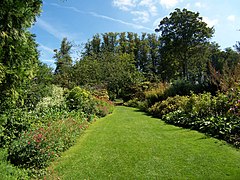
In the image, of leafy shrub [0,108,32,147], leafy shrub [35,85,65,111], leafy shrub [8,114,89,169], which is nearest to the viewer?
leafy shrub [8,114,89,169]

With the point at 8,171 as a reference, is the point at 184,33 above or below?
above

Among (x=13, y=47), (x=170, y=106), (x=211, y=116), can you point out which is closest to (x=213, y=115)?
(x=211, y=116)

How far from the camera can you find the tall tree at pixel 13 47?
4188 mm

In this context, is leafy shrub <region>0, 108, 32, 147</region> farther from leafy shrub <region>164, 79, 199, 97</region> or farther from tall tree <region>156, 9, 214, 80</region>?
tall tree <region>156, 9, 214, 80</region>

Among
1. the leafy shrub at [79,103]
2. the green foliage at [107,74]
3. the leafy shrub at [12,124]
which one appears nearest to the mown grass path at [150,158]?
the leafy shrub at [12,124]

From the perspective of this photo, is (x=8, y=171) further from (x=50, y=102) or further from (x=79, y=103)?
(x=79, y=103)

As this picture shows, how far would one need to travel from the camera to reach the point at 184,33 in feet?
90.6

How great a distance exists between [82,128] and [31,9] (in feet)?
15.1

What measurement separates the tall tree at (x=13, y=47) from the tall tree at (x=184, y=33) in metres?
24.0

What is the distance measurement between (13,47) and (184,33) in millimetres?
26675

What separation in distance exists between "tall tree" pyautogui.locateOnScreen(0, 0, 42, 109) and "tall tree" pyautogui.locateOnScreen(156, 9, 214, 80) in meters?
Answer: 24.0

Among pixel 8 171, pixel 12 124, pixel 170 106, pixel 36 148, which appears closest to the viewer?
pixel 8 171

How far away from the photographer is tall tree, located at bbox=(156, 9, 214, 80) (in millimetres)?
27156

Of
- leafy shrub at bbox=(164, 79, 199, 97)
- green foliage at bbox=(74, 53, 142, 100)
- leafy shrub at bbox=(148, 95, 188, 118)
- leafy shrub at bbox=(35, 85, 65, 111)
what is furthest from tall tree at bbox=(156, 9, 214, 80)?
leafy shrub at bbox=(35, 85, 65, 111)
